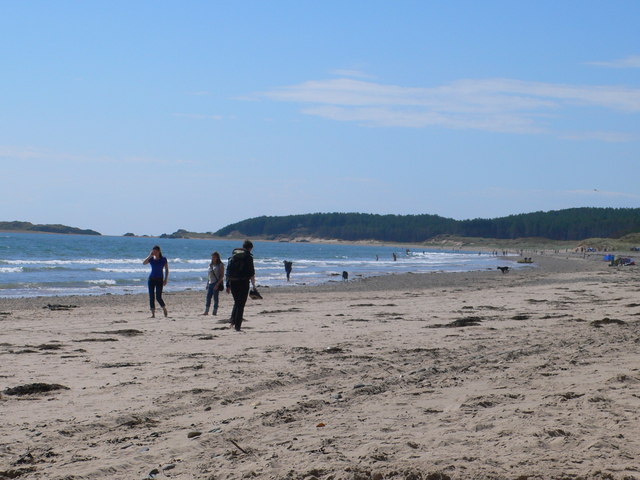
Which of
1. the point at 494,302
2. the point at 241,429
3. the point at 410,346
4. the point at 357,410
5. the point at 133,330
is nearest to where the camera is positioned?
the point at 241,429

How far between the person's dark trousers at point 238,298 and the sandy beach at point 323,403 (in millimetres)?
375

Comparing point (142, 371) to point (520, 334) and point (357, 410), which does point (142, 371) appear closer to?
point (357, 410)

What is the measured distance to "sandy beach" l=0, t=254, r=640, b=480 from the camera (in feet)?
15.9

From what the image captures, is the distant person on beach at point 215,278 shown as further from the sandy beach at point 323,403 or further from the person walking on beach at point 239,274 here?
the sandy beach at point 323,403

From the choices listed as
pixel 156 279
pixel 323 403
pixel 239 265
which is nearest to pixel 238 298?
pixel 239 265

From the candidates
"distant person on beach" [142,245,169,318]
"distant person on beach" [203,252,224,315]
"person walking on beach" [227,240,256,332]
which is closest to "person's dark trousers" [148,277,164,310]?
"distant person on beach" [142,245,169,318]

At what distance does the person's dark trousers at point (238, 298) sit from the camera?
1329cm

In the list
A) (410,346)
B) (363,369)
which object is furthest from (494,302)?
(363,369)

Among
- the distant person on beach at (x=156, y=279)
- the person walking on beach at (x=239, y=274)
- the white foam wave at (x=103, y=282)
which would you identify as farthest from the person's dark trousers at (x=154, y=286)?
the white foam wave at (x=103, y=282)

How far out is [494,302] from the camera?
20.3 m

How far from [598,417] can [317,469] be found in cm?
238

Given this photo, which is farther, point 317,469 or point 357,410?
point 357,410

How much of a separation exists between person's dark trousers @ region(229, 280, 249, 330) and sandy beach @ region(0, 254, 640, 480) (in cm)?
37

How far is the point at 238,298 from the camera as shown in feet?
44.3
